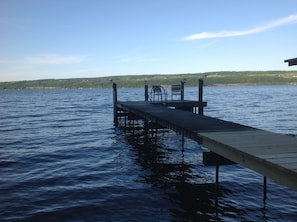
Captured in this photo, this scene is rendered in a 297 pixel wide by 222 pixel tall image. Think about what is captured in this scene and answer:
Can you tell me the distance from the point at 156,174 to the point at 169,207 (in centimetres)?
375

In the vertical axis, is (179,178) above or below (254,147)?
below

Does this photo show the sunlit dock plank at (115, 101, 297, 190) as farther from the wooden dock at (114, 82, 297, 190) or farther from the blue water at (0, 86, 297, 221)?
the blue water at (0, 86, 297, 221)

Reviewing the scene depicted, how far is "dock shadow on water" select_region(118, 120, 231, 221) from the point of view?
9430 millimetres

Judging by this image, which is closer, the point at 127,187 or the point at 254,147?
the point at 254,147

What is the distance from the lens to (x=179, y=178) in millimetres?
12742

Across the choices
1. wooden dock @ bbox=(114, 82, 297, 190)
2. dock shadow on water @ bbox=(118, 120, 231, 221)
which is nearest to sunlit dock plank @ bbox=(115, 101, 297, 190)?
wooden dock @ bbox=(114, 82, 297, 190)

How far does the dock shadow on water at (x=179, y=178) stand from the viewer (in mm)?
9430

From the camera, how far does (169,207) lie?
9750mm

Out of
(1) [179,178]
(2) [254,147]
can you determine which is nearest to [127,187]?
(1) [179,178]

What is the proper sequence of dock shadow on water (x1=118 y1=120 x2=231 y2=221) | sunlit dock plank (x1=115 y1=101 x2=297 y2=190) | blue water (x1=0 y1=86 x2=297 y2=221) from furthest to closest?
dock shadow on water (x1=118 y1=120 x2=231 y2=221) → blue water (x1=0 y1=86 x2=297 y2=221) → sunlit dock plank (x1=115 y1=101 x2=297 y2=190)

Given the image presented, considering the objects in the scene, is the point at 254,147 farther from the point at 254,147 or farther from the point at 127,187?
the point at 127,187

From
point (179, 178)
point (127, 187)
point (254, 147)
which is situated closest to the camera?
point (254, 147)

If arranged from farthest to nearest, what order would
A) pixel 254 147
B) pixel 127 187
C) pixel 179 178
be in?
pixel 179 178, pixel 127 187, pixel 254 147

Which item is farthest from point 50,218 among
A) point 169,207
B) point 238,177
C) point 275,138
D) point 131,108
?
point 131,108
